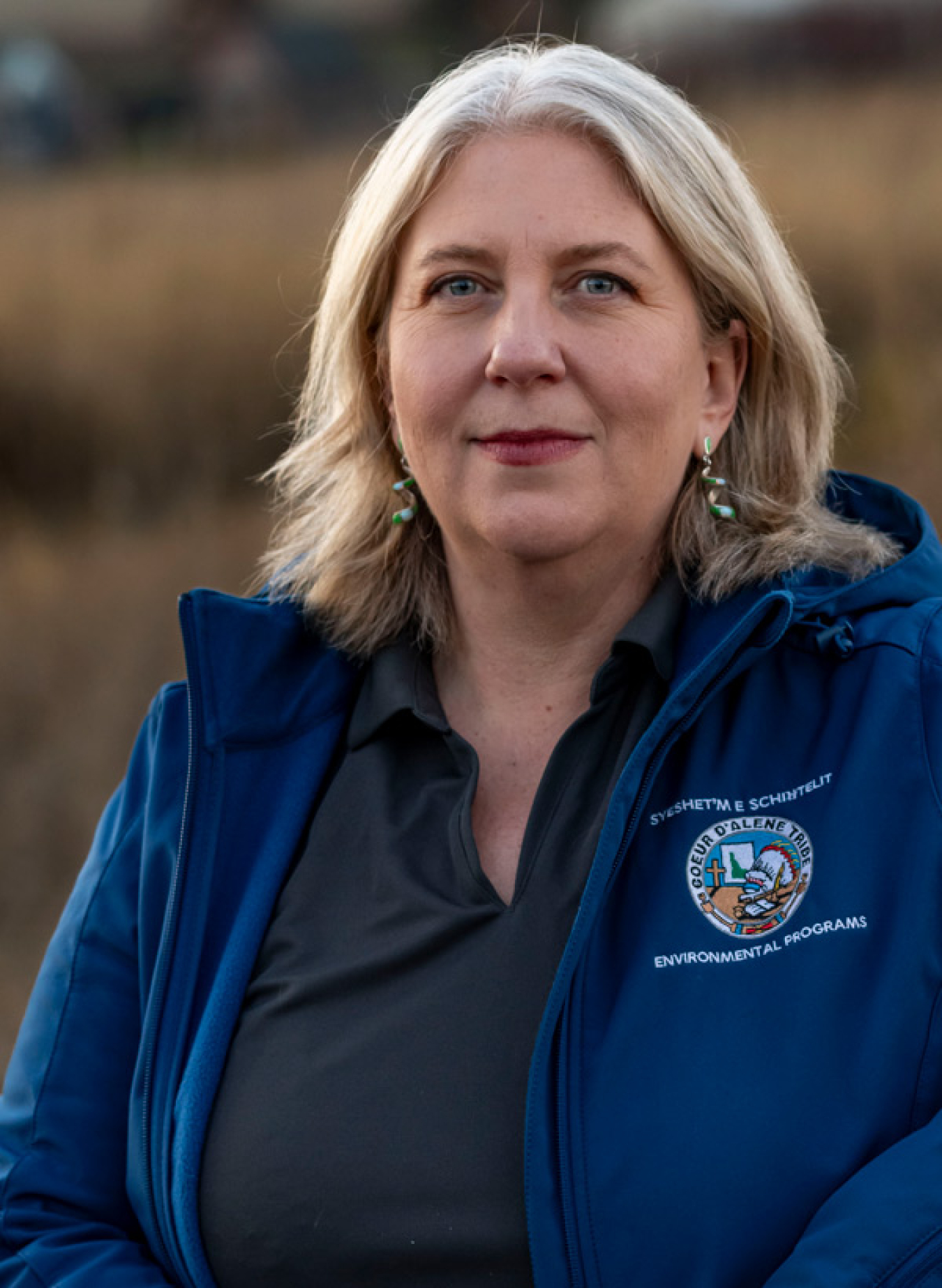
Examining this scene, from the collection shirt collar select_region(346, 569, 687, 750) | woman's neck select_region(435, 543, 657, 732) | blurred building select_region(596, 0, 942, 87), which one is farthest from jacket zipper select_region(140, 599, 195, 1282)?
blurred building select_region(596, 0, 942, 87)

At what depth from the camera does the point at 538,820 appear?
72.4 inches

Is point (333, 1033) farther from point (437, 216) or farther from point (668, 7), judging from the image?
point (668, 7)

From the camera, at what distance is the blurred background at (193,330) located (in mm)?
5488

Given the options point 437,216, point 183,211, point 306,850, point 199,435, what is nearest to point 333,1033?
point 306,850

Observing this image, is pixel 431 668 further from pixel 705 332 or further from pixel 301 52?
pixel 301 52

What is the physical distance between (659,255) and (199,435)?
4832 millimetres

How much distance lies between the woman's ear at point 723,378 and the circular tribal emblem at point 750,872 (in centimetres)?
56

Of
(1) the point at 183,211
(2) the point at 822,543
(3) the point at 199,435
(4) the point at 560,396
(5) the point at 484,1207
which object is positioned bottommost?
(5) the point at 484,1207

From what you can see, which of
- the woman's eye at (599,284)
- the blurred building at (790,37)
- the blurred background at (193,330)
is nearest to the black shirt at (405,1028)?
the woman's eye at (599,284)

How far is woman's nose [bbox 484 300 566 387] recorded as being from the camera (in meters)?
1.85

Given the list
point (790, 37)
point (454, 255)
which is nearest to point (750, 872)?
point (454, 255)

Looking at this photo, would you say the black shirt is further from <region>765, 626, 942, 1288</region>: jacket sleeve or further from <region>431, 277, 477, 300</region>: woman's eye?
<region>431, 277, 477, 300</region>: woman's eye

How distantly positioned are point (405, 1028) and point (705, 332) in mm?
916

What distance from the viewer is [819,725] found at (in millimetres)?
1771
